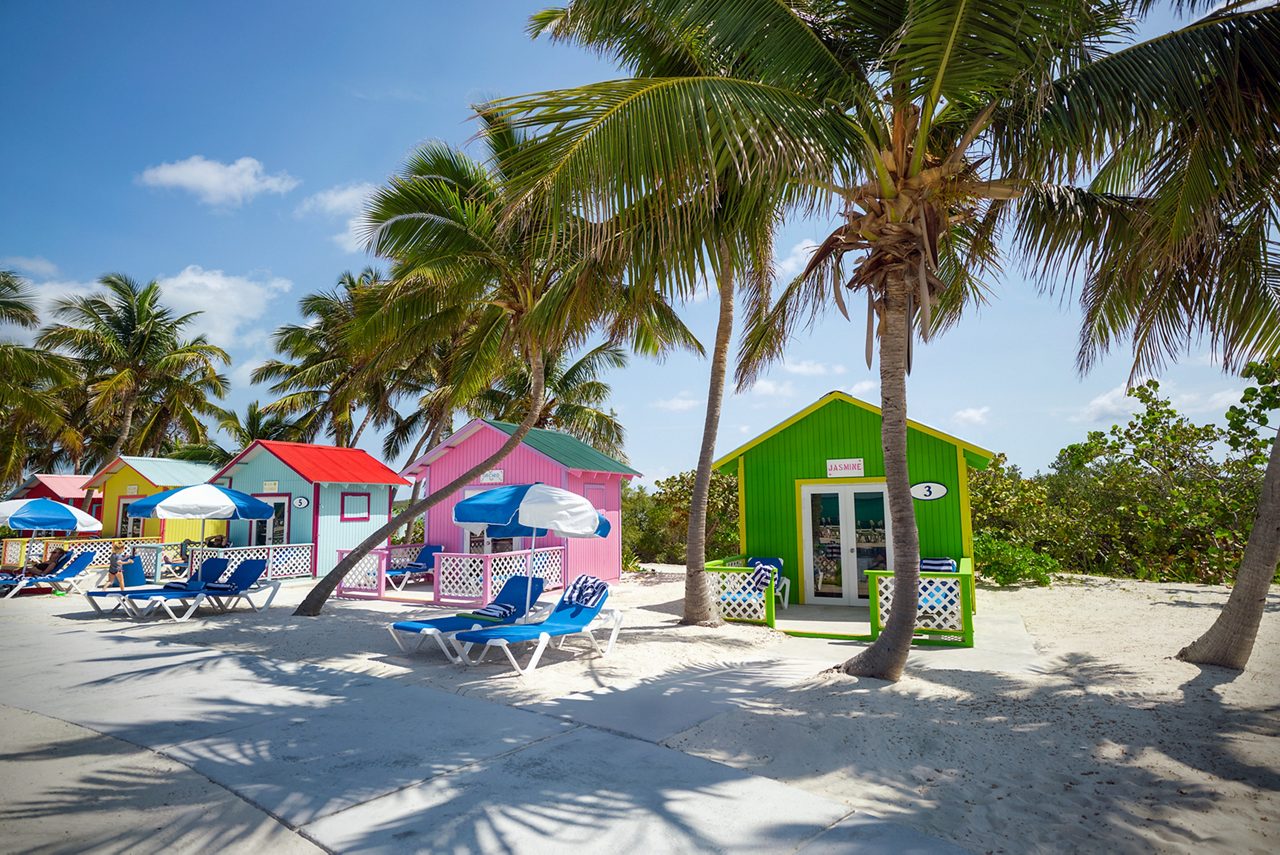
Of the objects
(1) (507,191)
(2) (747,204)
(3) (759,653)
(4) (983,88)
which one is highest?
(4) (983,88)

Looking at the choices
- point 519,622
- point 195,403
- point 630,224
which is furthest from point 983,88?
point 195,403

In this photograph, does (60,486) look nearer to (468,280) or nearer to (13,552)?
(13,552)

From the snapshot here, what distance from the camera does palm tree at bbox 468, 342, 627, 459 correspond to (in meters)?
25.8

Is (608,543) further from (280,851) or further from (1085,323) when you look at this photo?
(280,851)

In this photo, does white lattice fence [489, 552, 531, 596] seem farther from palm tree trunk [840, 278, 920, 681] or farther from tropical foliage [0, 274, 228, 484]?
tropical foliage [0, 274, 228, 484]

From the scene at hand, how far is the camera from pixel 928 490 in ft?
40.8

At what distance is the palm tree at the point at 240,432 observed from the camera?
1188 inches

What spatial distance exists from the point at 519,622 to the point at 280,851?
628 centimetres

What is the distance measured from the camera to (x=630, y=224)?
635cm

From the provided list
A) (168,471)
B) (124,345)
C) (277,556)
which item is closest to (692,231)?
(277,556)

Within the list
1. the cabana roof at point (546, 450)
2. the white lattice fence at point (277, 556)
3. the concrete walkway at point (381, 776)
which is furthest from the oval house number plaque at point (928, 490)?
the white lattice fence at point (277, 556)

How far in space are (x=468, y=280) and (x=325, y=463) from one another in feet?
39.2

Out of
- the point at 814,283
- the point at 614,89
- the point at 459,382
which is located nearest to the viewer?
the point at 614,89

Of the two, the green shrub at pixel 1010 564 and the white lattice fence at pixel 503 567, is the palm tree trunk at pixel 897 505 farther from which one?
the green shrub at pixel 1010 564
